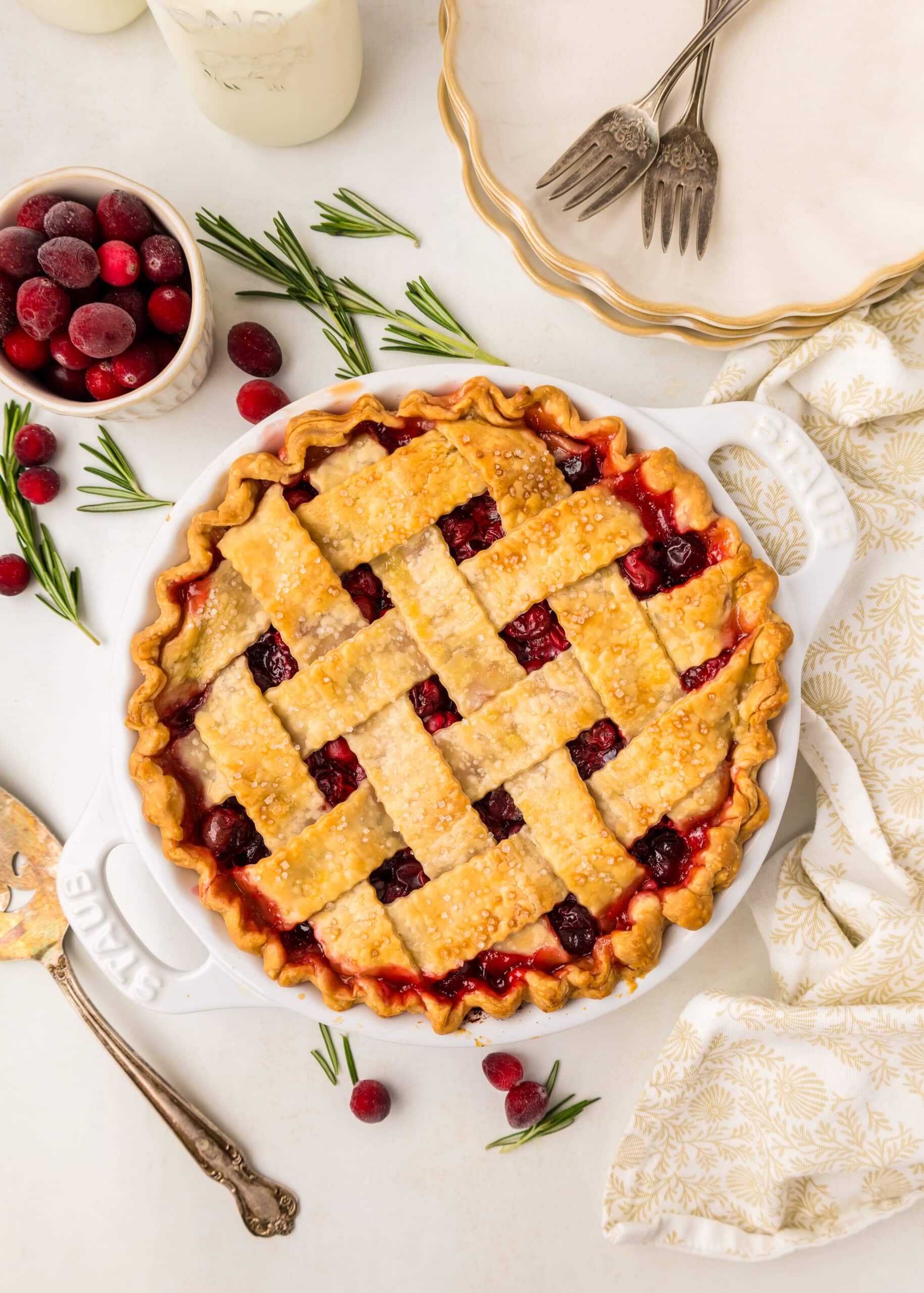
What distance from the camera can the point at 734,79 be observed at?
165 cm

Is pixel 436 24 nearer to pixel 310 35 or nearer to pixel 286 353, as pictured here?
pixel 310 35

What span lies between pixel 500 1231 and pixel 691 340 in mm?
A: 1771

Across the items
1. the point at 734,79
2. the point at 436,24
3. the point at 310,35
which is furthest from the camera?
the point at 436,24

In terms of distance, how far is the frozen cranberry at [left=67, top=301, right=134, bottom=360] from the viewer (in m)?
1.48

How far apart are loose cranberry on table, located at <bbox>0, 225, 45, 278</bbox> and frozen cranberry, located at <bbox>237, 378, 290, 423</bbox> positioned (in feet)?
1.13

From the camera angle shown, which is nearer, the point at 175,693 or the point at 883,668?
the point at 175,693

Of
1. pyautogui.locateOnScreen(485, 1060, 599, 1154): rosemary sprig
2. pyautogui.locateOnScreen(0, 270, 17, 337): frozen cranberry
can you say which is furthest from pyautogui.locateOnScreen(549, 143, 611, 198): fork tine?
pyautogui.locateOnScreen(485, 1060, 599, 1154): rosemary sprig

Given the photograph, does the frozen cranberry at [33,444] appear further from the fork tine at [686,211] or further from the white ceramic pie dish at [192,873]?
the fork tine at [686,211]

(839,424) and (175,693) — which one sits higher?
(175,693)

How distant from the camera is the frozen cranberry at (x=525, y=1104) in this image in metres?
1.76

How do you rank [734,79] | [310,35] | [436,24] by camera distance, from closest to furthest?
1. [310,35]
2. [734,79]
3. [436,24]

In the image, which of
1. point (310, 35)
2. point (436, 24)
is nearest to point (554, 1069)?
point (310, 35)

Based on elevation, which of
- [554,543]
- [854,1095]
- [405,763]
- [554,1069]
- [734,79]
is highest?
[734,79]

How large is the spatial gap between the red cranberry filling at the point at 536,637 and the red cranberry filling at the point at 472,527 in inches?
5.4
